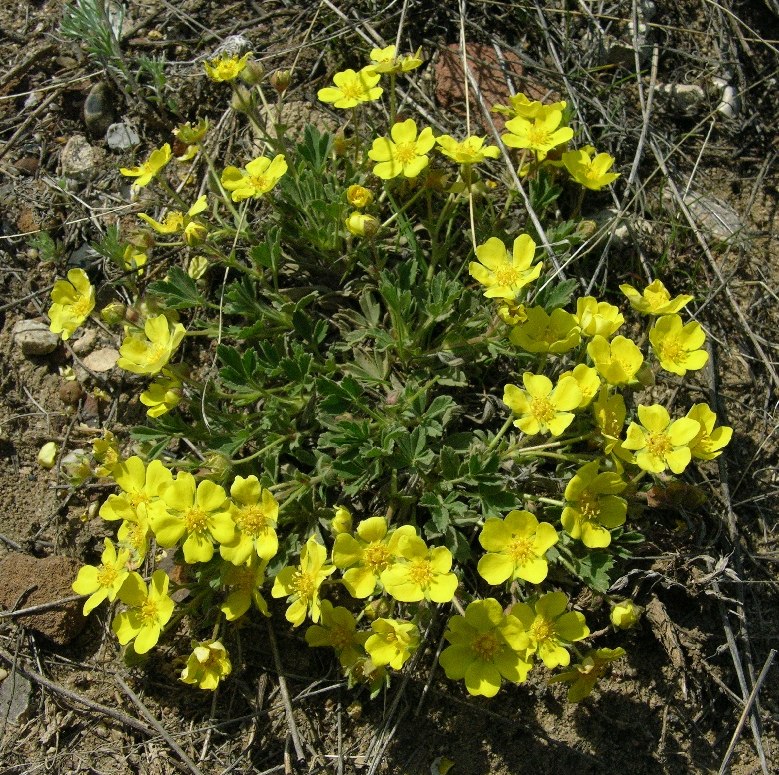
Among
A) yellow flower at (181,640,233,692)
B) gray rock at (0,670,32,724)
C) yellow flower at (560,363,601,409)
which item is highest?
yellow flower at (560,363,601,409)

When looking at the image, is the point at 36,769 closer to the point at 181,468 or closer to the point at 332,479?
the point at 181,468

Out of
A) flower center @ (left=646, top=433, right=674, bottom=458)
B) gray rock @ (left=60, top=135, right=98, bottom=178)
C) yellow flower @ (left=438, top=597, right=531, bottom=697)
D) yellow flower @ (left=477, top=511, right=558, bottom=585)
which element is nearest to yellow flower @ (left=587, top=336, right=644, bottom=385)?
flower center @ (left=646, top=433, right=674, bottom=458)

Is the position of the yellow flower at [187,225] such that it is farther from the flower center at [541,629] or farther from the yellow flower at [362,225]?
the flower center at [541,629]

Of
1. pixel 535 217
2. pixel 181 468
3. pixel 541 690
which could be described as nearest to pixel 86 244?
pixel 181 468

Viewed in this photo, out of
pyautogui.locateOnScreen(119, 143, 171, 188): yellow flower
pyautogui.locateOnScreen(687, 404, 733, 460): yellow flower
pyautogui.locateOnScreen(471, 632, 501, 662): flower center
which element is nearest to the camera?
pyautogui.locateOnScreen(471, 632, 501, 662): flower center

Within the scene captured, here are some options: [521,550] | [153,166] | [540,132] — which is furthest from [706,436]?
[153,166]

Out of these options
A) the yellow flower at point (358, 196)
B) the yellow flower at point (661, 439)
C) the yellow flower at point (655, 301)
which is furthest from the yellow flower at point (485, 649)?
the yellow flower at point (358, 196)

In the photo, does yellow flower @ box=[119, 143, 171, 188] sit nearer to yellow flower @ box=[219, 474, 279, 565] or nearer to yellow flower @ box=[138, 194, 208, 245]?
yellow flower @ box=[138, 194, 208, 245]
